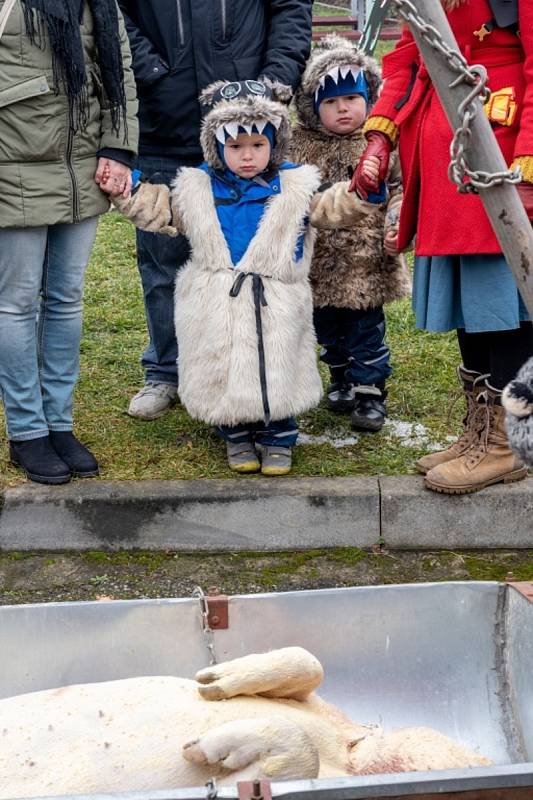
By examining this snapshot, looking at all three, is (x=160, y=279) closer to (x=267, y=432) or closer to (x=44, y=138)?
(x=267, y=432)

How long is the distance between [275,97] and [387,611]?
2.13 meters

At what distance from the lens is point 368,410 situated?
480 centimetres

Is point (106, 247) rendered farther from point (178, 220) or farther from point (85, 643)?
point (85, 643)

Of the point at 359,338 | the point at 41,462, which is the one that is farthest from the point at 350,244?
the point at 41,462

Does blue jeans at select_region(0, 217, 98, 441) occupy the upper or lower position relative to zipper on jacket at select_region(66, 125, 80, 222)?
lower

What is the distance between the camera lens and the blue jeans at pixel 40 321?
4066mm

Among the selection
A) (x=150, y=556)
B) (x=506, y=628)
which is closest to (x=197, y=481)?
(x=150, y=556)

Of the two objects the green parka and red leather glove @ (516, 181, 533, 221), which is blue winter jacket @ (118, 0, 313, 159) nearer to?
the green parka

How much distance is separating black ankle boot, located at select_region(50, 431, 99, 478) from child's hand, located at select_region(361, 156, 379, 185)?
1.52 meters

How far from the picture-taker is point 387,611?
3.02m

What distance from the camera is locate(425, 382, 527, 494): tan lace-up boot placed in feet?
13.6

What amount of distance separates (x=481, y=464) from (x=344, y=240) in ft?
3.62

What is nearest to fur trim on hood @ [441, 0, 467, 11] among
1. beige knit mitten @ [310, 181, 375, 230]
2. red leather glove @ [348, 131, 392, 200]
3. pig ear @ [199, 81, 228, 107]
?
red leather glove @ [348, 131, 392, 200]

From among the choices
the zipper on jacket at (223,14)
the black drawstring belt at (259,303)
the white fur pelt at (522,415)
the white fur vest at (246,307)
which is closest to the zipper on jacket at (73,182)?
the white fur vest at (246,307)
